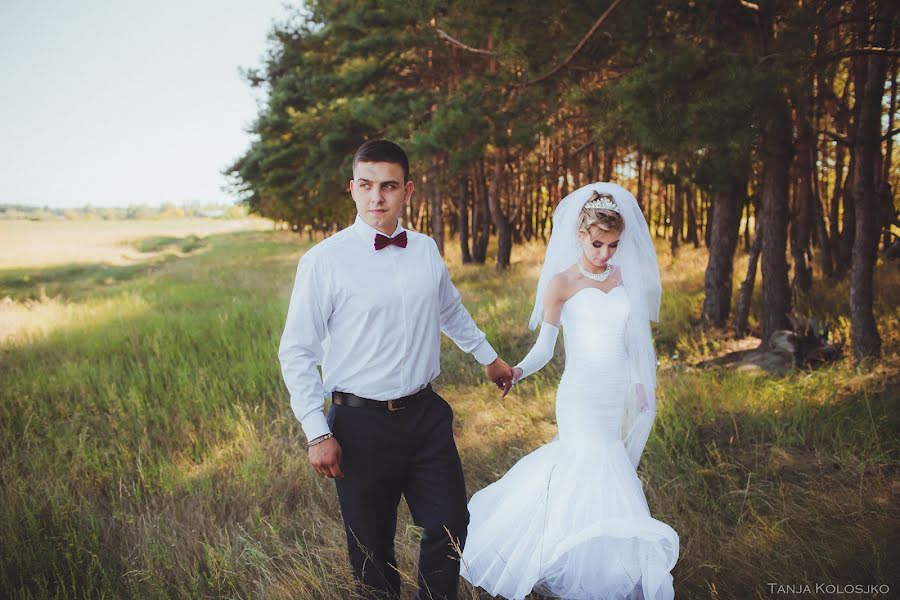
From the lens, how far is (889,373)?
5.34m

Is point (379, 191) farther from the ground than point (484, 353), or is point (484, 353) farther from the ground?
point (379, 191)

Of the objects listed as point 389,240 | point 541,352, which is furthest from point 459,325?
point 389,240

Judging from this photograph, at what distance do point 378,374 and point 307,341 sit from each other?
34cm

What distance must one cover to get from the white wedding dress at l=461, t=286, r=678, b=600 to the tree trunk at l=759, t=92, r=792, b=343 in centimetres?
502

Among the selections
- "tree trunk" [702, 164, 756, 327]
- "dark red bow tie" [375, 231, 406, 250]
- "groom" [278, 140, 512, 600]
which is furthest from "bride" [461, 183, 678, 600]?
"tree trunk" [702, 164, 756, 327]

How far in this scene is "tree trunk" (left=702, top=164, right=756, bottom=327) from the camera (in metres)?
8.33

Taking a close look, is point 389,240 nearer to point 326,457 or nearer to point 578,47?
point 326,457

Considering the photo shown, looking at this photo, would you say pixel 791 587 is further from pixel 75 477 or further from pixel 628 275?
pixel 75 477

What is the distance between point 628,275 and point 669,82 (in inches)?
116

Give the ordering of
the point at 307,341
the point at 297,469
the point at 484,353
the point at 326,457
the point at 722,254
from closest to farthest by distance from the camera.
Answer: the point at 326,457, the point at 307,341, the point at 484,353, the point at 297,469, the point at 722,254

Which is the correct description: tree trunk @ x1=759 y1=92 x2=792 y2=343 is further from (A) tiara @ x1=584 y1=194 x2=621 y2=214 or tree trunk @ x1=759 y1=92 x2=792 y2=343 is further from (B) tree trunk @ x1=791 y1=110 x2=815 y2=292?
(A) tiara @ x1=584 y1=194 x2=621 y2=214

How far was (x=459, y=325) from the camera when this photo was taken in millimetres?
3129

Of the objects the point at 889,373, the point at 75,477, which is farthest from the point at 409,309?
the point at 889,373

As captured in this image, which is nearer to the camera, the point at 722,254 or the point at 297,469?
the point at 297,469
